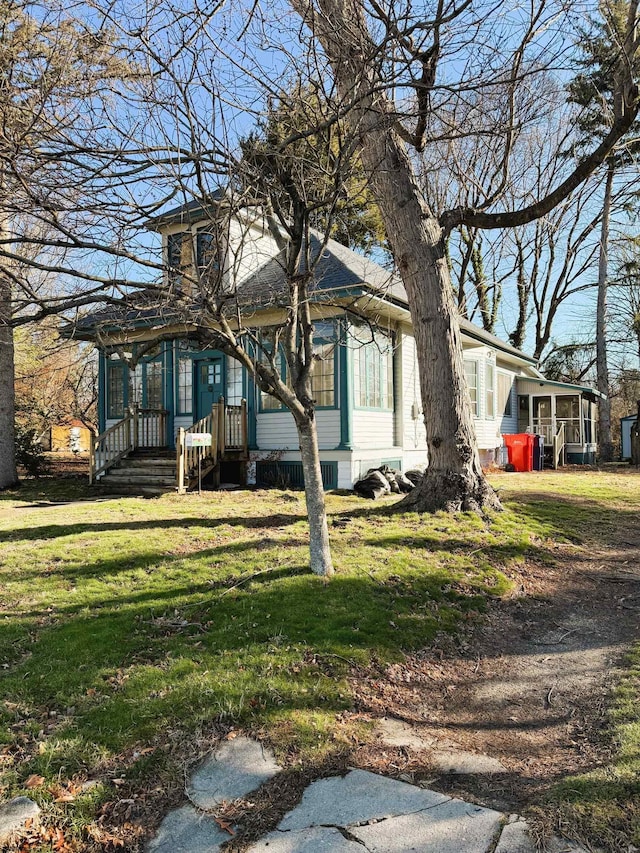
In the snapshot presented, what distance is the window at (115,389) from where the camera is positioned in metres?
16.2

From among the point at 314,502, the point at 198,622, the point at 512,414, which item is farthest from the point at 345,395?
the point at 512,414

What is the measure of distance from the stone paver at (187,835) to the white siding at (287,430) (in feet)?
32.8

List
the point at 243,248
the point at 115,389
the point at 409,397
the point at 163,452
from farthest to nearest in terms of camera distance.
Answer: the point at 115,389, the point at 409,397, the point at 163,452, the point at 243,248

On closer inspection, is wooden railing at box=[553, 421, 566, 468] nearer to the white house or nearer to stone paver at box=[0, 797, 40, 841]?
the white house

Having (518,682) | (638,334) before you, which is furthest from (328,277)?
(638,334)

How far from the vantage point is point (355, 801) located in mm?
2717

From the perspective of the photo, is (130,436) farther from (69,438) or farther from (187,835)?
(69,438)

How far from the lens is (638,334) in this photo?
3039 cm

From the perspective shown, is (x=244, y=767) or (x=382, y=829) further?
(x=244, y=767)

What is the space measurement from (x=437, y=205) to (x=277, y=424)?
5.90m

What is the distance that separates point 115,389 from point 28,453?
3.47 meters

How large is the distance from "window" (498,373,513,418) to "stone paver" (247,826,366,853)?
66.5ft

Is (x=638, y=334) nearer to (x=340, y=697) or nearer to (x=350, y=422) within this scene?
(x=350, y=422)

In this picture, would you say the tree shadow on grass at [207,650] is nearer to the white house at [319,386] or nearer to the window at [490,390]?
the white house at [319,386]
